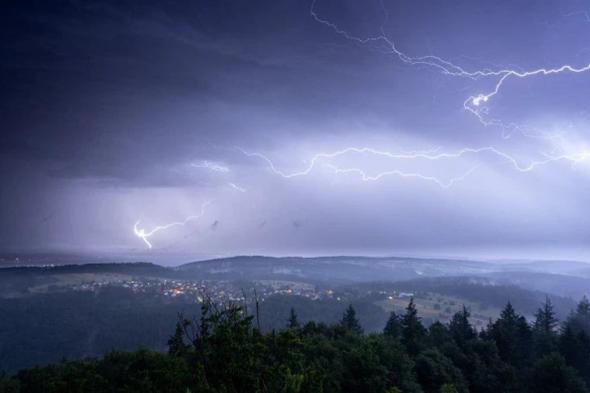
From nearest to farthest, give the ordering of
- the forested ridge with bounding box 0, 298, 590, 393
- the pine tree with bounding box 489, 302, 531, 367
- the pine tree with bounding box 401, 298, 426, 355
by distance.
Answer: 1. the forested ridge with bounding box 0, 298, 590, 393
2. the pine tree with bounding box 489, 302, 531, 367
3. the pine tree with bounding box 401, 298, 426, 355

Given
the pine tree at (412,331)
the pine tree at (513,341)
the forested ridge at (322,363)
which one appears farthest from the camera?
the pine tree at (412,331)

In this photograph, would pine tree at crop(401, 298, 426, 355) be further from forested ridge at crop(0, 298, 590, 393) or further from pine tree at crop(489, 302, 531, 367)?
pine tree at crop(489, 302, 531, 367)

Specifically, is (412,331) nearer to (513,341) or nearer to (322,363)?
(513,341)

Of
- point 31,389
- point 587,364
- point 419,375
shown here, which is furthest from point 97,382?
point 587,364

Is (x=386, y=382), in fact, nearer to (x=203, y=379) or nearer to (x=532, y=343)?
(x=203, y=379)

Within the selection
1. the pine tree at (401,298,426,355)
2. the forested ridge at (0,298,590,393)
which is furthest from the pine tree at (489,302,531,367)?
the pine tree at (401,298,426,355)

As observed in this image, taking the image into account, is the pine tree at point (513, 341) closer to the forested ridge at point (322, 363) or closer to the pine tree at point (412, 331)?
the forested ridge at point (322, 363)

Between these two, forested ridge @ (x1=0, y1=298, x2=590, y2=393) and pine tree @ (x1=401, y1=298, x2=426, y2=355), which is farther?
pine tree @ (x1=401, y1=298, x2=426, y2=355)

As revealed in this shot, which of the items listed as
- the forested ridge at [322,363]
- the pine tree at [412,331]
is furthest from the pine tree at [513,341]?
the pine tree at [412,331]

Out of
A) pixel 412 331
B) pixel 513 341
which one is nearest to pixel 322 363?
pixel 412 331
